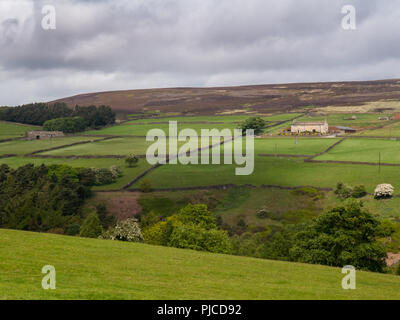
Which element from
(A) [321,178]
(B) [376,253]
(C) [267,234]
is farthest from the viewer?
(A) [321,178]

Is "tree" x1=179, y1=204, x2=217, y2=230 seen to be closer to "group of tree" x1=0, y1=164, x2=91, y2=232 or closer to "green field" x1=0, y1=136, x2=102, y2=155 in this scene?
"group of tree" x1=0, y1=164, x2=91, y2=232

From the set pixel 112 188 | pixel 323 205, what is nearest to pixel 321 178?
pixel 323 205

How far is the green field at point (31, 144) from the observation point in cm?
14788

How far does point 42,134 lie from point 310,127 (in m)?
110

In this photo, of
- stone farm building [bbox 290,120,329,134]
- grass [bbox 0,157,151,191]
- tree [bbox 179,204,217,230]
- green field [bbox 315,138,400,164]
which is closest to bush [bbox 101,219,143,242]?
tree [bbox 179,204,217,230]

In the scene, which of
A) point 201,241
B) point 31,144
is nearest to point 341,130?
point 31,144

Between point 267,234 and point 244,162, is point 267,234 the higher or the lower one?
the lower one

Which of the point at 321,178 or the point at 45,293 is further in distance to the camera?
the point at 321,178

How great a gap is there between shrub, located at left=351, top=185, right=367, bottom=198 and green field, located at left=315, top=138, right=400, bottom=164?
Result: 25.1 meters

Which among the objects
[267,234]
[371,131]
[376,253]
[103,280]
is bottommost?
[267,234]

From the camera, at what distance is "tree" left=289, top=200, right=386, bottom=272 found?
136 ft
